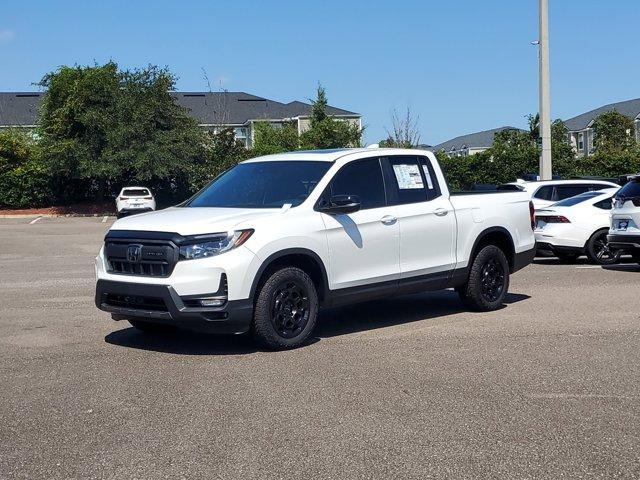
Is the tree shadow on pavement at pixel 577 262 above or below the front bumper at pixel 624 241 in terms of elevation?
below

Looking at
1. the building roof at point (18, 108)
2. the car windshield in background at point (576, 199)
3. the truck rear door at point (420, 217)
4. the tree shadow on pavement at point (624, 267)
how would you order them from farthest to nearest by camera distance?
the building roof at point (18, 108) → the car windshield in background at point (576, 199) → the tree shadow on pavement at point (624, 267) → the truck rear door at point (420, 217)

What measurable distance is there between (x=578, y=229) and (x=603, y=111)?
264ft

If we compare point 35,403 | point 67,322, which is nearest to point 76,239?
point 67,322

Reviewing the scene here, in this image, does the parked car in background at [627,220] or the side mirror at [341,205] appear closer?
the side mirror at [341,205]

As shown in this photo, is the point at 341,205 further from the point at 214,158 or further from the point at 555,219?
the point at 214,158

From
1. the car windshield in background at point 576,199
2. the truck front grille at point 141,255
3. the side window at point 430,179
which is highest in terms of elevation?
the side window at point 430,179

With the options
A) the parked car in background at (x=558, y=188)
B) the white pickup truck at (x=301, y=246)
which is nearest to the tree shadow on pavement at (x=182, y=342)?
the white pickup truck at (x=301, y=246)

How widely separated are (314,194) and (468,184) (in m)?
32.9

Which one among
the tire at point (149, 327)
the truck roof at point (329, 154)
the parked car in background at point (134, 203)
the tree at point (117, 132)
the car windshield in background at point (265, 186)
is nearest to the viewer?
the car windshield in background at point (265, 186)

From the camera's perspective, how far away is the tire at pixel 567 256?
17219 mm

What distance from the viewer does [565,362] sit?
7723 millimetres

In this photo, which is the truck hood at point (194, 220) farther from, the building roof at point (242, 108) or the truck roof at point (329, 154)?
the building roof at point (242, 108)

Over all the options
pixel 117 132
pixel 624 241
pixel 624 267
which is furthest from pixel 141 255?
pixel 117 132

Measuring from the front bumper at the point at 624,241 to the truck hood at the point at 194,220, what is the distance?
834cm
